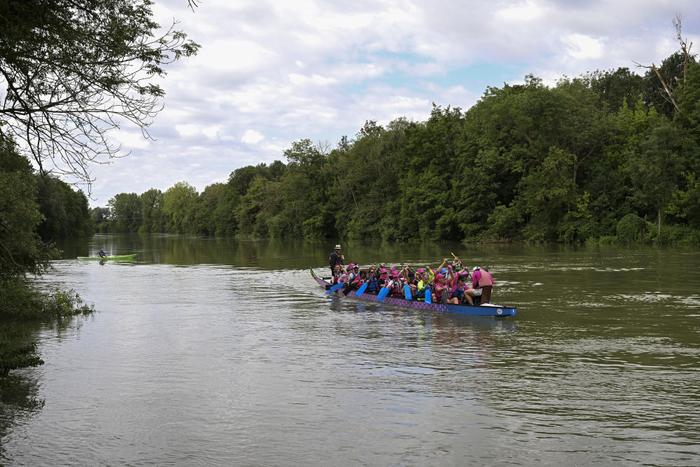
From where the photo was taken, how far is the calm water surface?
385 inches

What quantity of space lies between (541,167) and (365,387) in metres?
57.7

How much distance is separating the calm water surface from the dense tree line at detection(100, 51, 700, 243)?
115ft

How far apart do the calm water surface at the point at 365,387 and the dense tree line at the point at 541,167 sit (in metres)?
34.9

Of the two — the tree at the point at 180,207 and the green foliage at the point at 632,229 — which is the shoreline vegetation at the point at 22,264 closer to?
the green foliage at the point at 632,229

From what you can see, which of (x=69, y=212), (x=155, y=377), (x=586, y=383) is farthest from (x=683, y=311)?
(x=69, y=212)

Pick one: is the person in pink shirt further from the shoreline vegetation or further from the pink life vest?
the shoreline vegetation

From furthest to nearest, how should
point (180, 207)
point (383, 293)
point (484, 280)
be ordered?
point (180, 207) < point (383, 293) < point (484, 280)

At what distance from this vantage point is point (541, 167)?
66688mm

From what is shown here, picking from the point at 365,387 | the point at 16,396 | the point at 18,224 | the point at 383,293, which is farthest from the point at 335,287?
the point at 16,396

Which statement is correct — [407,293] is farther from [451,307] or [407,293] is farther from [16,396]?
[16,396]

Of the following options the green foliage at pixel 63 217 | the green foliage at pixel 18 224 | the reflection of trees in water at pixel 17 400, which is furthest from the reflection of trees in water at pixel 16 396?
the green foliage at pixel 63 217

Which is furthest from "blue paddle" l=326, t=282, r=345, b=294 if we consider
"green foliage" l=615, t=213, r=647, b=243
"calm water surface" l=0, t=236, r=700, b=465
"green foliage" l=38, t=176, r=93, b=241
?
"green foliage" l=38, t=176, r=93, b=241

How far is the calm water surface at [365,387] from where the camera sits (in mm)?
9773

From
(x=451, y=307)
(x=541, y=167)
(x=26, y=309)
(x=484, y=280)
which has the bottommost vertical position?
(x=451, y=307)
